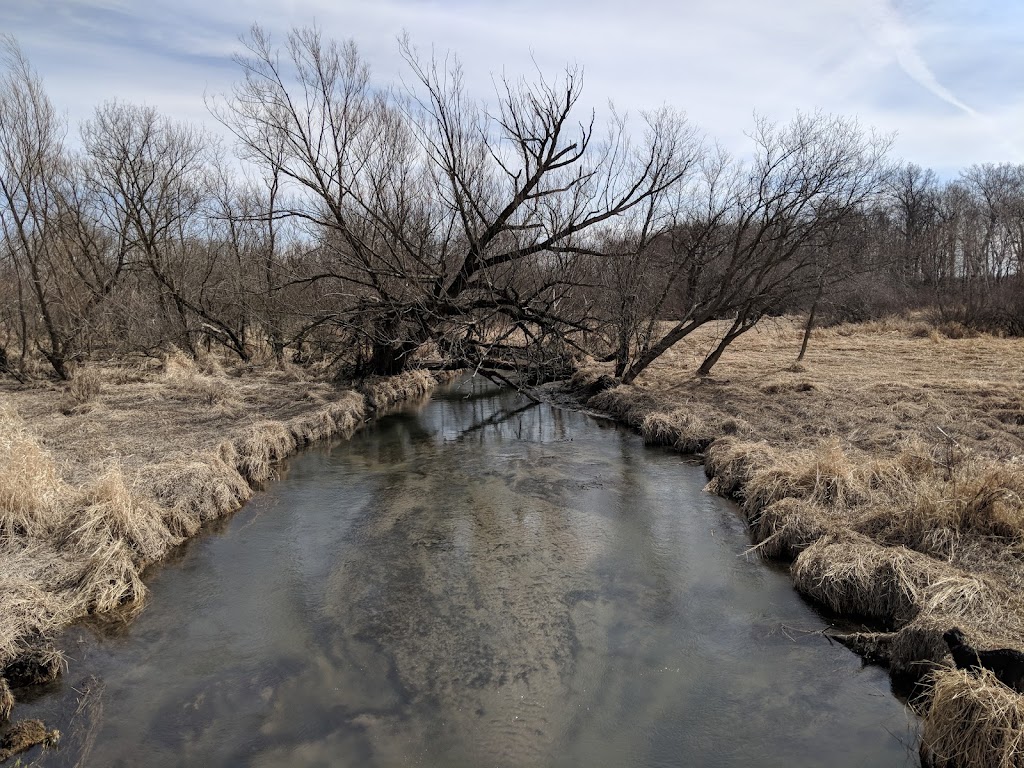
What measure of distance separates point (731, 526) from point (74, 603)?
22.4ft

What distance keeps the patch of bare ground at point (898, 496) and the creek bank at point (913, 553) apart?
0.04 feet

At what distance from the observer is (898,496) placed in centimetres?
696

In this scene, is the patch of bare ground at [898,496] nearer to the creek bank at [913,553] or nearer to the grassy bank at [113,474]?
the creek bank at [913,553]

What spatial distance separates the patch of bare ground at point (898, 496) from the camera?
14.8ft

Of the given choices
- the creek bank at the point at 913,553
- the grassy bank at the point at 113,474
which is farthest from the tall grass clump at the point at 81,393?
the creek bank at the point at 913,553

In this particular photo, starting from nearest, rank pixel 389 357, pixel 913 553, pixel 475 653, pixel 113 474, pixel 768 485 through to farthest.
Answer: pixel 475 653
pixel 913 553
pixel 113 474
pixel 768 485
pixel 389 357

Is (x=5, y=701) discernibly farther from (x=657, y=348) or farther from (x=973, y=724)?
(x=657, y=348)

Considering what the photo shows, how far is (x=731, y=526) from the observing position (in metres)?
7.97

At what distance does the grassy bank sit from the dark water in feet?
1.20

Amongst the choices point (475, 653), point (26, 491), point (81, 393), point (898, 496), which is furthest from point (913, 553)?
point (81, 393)

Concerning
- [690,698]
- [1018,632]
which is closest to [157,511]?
[690,698]

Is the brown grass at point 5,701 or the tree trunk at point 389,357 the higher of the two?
the tree trunk at point 389,357

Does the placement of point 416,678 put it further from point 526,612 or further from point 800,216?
point 800,216

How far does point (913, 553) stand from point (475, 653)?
3.94m
